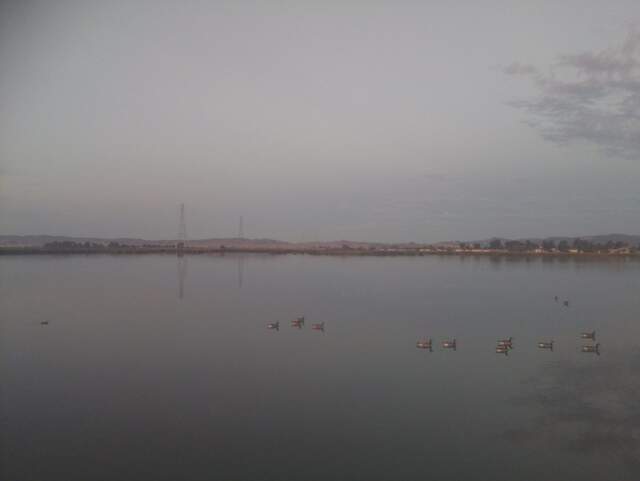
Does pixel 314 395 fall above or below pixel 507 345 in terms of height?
below

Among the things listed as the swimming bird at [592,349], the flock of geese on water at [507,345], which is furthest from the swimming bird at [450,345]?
the swimming bird at [592,349]

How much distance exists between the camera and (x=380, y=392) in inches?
439

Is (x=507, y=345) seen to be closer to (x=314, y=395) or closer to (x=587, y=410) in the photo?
(x=587, y=410)

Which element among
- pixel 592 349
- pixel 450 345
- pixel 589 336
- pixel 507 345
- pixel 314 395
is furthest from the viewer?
pixel 589 336

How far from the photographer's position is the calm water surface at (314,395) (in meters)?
8.02

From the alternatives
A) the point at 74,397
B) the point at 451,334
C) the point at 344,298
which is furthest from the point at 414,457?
the point at 344,298

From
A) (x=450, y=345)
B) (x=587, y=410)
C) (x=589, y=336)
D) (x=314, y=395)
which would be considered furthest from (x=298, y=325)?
(x=587, y=410)

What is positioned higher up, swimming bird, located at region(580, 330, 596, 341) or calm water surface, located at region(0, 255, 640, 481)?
swimming bird, located at region(580, 330, 596, 341)

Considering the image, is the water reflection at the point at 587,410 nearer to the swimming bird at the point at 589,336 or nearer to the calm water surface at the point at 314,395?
the calm water surface at the point at 314,395

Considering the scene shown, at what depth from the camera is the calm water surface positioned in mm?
8016

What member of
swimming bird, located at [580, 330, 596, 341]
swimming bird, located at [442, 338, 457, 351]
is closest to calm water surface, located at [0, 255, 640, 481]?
swimming bird, located at [442, 338, 457, 351]

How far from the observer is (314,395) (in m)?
11.0

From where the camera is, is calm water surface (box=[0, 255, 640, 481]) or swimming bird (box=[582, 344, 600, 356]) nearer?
calm water surface (box=[0, 255, 640, 481])

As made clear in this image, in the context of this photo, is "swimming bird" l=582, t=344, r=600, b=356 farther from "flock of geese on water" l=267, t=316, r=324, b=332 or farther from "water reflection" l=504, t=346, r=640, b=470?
"flock of geese on water" l=267, t=316, r=324, b=332
